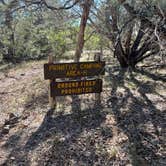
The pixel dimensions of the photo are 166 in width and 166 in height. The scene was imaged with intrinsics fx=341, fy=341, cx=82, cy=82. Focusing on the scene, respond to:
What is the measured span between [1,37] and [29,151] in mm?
11142

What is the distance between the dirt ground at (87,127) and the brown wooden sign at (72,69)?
651 millimetres

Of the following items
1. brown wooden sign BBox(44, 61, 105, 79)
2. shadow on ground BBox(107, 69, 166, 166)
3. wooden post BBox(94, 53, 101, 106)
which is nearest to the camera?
shadow on ground BBox(107, 69, 166, 166)

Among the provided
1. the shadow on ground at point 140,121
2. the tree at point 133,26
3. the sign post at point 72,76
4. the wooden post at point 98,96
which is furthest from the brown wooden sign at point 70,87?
the tree at point 133,26

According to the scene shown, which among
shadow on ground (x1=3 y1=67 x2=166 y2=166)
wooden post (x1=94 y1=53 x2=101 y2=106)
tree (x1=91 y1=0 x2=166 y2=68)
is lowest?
shadow on ground (x1=3 y1=67 x2=166 y2=166)

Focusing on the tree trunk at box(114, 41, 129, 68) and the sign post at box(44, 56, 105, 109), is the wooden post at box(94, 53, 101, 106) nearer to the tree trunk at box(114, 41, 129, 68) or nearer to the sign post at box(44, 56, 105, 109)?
the sign post at box(44, 56, 105, 109)

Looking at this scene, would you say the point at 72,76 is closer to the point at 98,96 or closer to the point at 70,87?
the point at 70,87

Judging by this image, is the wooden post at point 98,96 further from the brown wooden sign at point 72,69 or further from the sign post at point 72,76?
the brown wooden sign at point 72,69

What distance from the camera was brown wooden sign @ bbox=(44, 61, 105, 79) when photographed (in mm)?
6750

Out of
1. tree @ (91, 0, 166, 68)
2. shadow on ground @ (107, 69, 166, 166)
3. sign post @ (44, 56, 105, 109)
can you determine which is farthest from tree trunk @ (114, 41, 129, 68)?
sign post @ (44, 56, 105, 109)

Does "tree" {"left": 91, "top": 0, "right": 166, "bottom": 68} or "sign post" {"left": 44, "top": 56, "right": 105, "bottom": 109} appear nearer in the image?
"tree" {"left": 91, "top": 0, "right": 166, "bottom": 68}

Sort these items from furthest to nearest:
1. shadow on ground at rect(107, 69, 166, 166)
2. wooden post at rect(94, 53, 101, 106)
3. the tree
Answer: wooden post at rect(94, 53, 101, 106)
the tree
shadow on ground at rect(107, 69, 166, 166)

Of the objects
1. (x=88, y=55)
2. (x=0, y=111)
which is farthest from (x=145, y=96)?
(x=88, y=55)

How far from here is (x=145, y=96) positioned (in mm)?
7594

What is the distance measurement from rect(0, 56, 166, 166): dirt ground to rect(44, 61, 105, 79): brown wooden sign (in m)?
0.65
